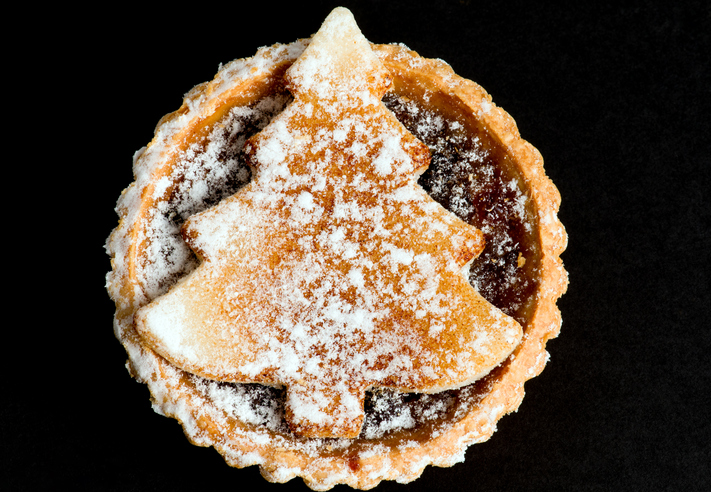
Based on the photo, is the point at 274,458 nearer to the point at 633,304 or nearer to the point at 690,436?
the point at 633,304

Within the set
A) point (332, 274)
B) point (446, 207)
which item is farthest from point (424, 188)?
point (332, 274)

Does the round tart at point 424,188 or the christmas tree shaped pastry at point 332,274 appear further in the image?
the round tart at point 424,188

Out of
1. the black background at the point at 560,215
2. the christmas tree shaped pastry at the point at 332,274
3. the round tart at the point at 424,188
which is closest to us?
the christmas tree shaped pastry at the point at 332,274

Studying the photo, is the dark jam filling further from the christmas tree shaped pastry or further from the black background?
the black background

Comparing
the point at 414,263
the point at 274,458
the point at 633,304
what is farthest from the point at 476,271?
the point at 633,304

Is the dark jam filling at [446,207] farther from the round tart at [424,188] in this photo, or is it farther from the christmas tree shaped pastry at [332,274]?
the christmas tree shaped pastry at [332,274]

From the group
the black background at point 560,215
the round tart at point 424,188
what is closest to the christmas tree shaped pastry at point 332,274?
the round tart at point 424,188

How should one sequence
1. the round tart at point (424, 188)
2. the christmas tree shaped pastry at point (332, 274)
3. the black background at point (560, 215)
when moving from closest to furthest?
the christmas tree shaped pastry at point (332, 274) → the round tart at point (424, 188) → the black background at point (560, 215)

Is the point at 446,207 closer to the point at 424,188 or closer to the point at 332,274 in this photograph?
the point at 424,188
